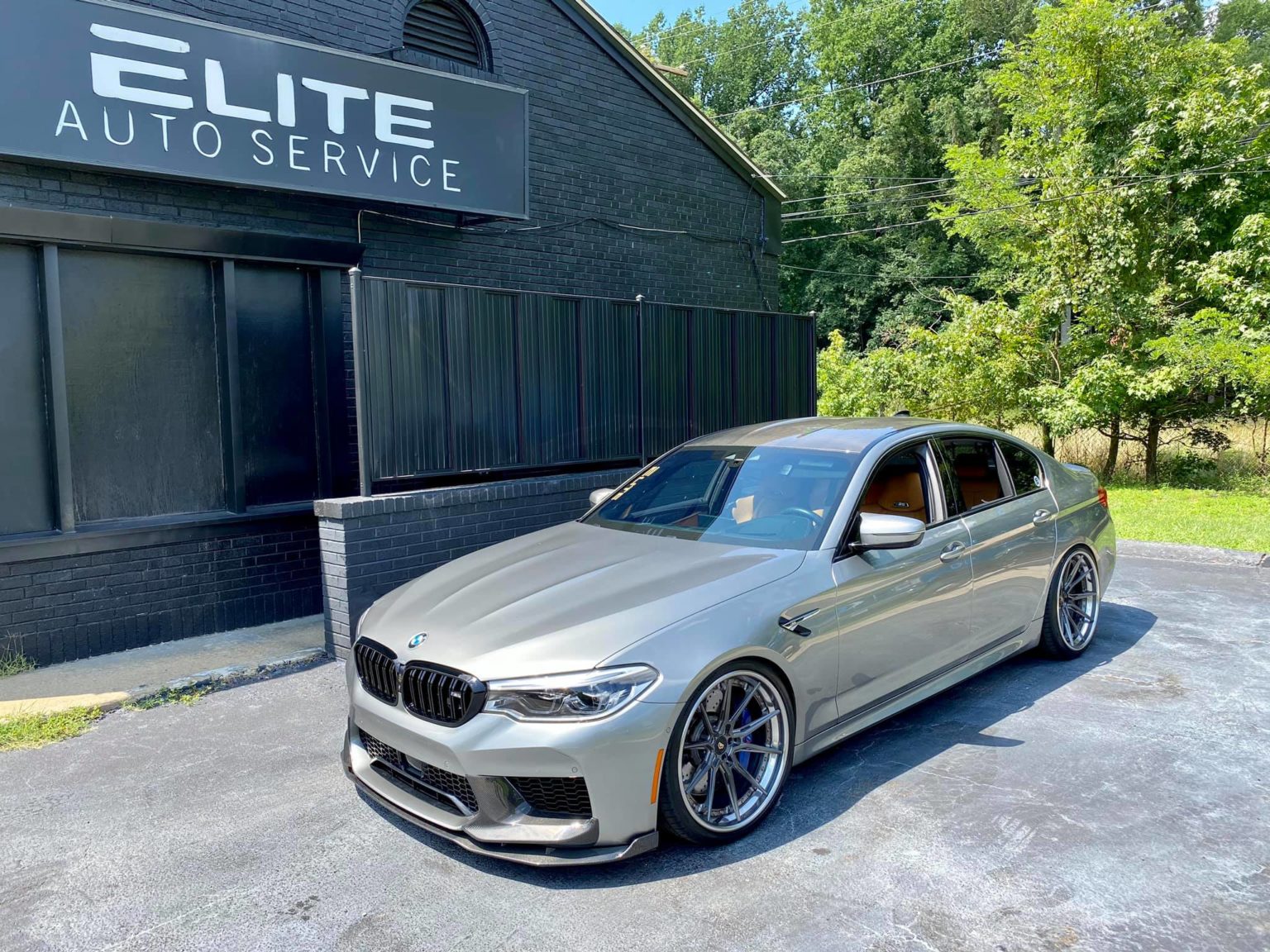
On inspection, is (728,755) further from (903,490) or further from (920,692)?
(903,490)

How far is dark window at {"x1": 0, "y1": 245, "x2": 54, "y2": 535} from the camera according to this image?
19.9 ft

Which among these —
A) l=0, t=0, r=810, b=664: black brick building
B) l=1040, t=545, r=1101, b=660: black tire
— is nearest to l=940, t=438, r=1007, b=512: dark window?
l=1040, t=545, r=1101, b=660: black tire

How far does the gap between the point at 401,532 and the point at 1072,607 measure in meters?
4.45

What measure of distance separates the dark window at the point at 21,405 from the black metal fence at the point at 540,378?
84.4 inches

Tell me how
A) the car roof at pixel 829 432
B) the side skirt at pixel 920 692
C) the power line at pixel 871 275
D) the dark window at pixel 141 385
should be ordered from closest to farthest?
the side skirt at pixel 920 692 → the car roof at pixel 829 432 → the dark window at pixel 141 385 → the power line at pixel 871 275

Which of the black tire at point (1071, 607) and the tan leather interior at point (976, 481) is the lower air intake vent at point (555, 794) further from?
the black tire at point (1071, 607)

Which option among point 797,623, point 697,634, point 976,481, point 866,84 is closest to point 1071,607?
point 976,481

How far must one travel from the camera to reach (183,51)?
20.8ft

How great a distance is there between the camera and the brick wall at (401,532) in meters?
6.07

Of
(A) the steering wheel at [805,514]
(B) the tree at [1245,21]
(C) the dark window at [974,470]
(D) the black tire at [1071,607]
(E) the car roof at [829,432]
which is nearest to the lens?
(A) the steering wheel at [805,514]

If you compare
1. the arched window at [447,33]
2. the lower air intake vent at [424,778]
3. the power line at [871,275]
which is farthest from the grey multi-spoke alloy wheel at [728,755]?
the power line at [871,275]

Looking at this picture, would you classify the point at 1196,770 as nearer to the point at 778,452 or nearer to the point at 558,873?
the point at 778,452

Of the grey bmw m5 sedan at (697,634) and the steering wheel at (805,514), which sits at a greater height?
the steering wheel at (805,514)

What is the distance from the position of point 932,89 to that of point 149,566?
40.9m
